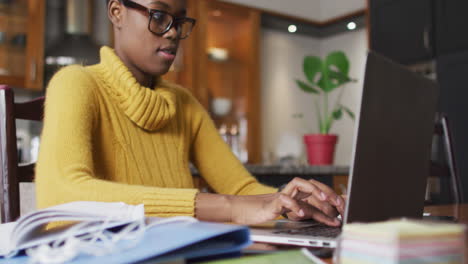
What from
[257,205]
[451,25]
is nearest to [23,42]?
[451,25]

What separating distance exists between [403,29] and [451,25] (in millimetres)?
424

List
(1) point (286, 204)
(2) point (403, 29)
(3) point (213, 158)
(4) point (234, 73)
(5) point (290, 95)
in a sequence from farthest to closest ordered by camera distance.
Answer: (5) point (290, 95) → (4) point (234, 73) → (2) point (403, 29) → (3) point (213, 158) → (1) point (286, 204)

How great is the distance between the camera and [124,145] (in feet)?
3.76

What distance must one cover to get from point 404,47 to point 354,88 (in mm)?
961

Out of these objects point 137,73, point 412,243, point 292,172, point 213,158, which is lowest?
point 292,172

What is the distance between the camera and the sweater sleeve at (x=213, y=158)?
1396 mm

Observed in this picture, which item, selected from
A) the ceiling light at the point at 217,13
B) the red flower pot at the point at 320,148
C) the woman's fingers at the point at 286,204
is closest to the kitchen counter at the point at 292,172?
the red flower pot at the point at 320,148

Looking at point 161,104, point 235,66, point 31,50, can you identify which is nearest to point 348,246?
point 161,104

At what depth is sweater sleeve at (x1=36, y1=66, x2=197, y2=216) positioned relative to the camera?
81 cm

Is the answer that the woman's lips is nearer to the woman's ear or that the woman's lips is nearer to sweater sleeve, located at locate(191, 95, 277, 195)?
the woman's ear

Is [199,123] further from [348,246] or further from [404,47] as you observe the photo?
[404,47]

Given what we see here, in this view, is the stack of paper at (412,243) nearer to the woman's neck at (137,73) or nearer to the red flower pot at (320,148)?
the woman's neck at (137,73)

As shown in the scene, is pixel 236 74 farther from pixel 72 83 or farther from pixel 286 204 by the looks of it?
pixel 286 204

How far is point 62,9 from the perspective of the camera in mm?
3859
